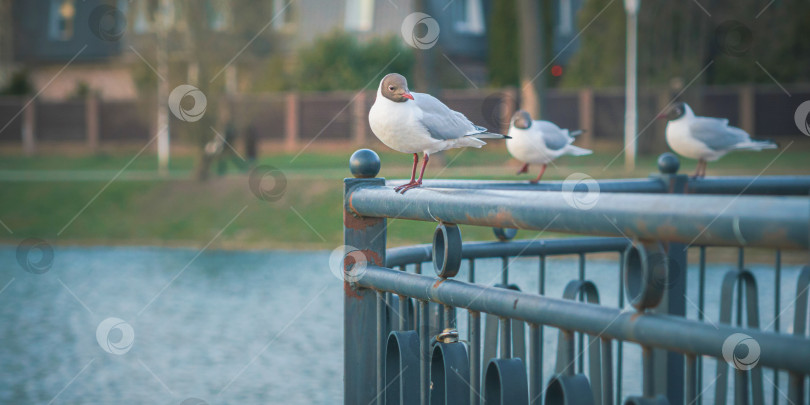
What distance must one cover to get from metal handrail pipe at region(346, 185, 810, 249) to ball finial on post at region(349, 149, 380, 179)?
1.48ft

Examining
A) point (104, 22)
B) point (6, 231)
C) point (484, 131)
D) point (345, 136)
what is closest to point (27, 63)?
point (104, 22)

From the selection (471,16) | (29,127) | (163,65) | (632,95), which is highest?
(471,16)

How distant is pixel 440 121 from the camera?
10.5ft

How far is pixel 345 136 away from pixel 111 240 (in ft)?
43.7

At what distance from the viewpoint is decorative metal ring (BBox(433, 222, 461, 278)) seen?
6.57 ft

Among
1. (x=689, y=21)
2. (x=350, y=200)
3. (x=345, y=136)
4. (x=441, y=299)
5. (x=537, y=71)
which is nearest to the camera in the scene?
(x=441, y=299)

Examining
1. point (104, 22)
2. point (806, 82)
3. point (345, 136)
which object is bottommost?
point (345, 136)

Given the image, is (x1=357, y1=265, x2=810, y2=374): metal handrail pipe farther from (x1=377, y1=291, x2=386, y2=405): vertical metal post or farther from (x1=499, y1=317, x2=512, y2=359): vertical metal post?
(x1=377, y1=291, x2=386, y2=405): vertical metal post

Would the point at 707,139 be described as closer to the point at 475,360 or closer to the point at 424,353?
the point at 424,353

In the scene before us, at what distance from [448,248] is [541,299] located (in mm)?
319

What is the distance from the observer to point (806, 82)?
109ft

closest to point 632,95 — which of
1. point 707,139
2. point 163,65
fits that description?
point 163,65

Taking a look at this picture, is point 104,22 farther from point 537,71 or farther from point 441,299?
point 441,299

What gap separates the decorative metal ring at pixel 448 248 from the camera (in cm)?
200
